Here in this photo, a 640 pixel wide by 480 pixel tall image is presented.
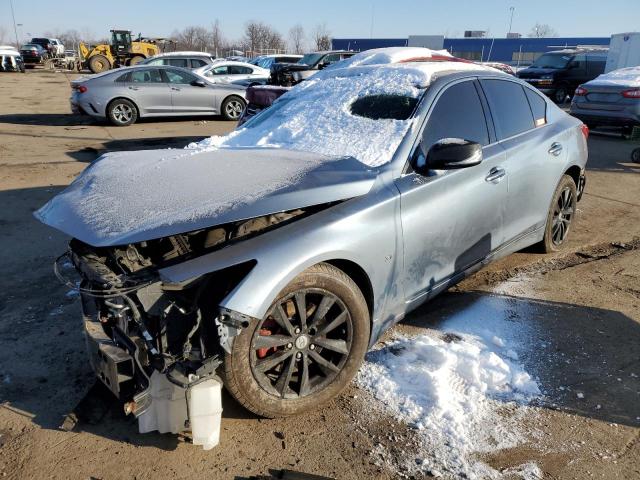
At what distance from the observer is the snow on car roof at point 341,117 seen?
3314mm

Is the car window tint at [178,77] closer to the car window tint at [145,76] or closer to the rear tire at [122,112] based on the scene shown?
the car window tint at [145,76]

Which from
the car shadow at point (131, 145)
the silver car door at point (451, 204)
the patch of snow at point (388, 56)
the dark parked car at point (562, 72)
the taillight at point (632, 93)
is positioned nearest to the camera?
the silver car door at point (451, 204)

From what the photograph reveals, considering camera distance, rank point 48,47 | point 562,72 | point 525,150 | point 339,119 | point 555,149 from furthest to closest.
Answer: point 48,47 < point 562,72 < point 555,149 < point 525,150 < point 339,119

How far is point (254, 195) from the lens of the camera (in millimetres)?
2553

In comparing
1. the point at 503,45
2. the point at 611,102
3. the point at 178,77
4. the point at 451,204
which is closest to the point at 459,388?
the point at 451,204

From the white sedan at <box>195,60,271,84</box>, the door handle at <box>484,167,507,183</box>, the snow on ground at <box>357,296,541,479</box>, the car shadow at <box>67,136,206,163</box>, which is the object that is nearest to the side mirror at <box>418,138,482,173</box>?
the door handle at <box>484,167,507,183</box>

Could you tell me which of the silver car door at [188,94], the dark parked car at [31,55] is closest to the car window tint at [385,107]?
the silver car door at [188,94]

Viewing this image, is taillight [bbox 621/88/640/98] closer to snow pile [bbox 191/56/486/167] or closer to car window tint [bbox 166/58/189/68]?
snow pile [bbox 191/56/486/167]

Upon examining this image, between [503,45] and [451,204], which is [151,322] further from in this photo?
[503,45]

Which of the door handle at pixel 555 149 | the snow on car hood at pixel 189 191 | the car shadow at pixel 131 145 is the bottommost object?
the car shadow at pixel 131 145

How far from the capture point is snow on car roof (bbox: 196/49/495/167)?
3.31 metres

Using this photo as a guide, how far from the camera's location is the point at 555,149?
4594mm

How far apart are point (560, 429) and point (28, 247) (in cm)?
476

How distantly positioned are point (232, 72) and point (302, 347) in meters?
15.9
